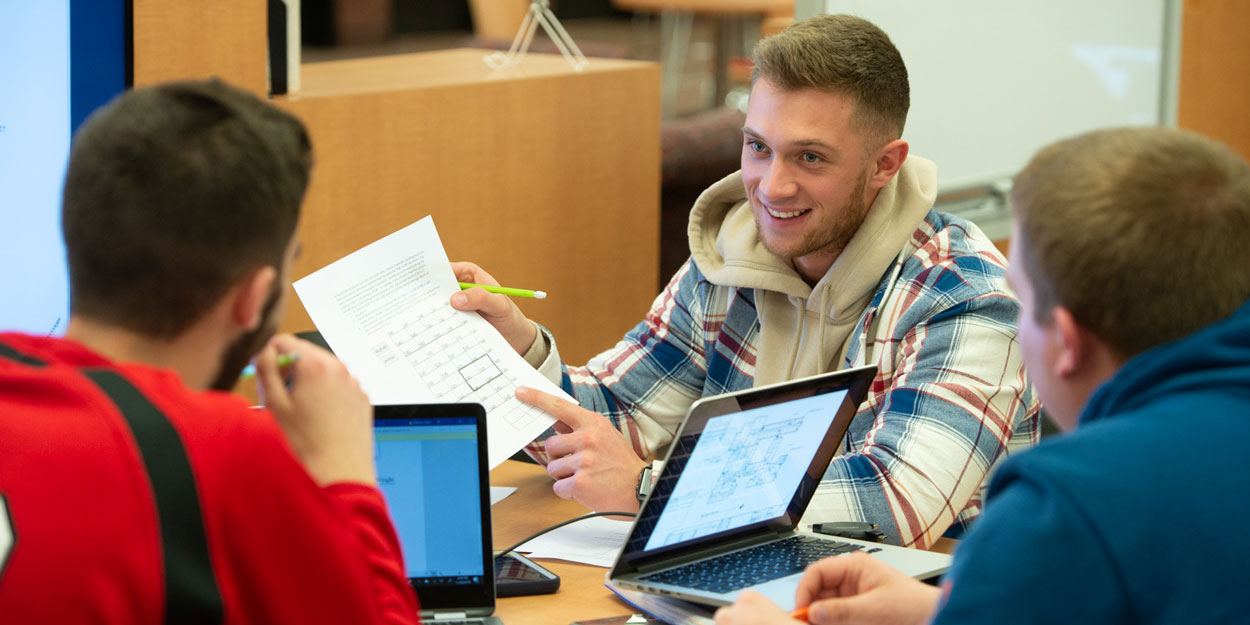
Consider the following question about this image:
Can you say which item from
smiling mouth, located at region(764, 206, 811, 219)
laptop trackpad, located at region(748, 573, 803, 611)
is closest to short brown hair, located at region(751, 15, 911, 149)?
smiling mouth, located at region(764, 206, 811, 219)

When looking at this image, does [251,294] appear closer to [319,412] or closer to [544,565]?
[319,412]

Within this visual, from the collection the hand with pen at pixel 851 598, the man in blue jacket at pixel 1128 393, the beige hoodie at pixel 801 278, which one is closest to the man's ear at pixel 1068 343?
the man in blue jacket at pixel 1128 393

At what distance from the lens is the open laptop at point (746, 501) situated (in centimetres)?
133

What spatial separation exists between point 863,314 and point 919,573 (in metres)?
0.52

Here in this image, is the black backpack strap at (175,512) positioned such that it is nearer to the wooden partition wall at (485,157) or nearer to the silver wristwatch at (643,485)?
the silver wristwatch at (643,485)

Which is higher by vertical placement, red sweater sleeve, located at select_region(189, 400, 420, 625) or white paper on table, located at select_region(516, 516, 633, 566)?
red sweater sleeve, located at select_region(189, 400, 420, 625)

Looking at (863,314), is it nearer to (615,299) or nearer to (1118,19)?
(615,299)

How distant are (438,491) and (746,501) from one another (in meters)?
0.33

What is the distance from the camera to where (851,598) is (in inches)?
50.2

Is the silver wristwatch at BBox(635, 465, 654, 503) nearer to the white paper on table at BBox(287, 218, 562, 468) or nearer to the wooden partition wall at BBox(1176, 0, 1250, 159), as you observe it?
the white paper on table at BBox(287, 218, 562, 468)

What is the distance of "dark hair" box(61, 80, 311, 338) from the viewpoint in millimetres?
967

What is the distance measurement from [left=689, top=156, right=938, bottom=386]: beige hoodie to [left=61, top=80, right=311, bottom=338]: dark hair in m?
1.03

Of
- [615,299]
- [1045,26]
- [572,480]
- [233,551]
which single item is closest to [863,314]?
[572,480]

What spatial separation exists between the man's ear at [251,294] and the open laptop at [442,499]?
1.14ft
